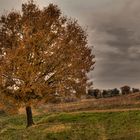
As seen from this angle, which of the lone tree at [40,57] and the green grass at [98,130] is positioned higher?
the lone tree at [40,57]

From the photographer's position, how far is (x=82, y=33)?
4684 cm

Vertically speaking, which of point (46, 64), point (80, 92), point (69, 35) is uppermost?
point (69, 35)

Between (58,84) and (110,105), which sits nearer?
(58,84)

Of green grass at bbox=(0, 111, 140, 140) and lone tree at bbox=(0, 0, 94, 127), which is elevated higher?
lone tree at bbox=(0, 0, 94, 127)

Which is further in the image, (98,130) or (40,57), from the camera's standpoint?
(40,57)

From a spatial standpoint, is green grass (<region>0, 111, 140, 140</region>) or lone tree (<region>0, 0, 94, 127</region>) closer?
green grass (<region>0, 111, 140, 140</region>)

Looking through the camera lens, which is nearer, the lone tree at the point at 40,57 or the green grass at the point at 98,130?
the green grass at the point at 98,130

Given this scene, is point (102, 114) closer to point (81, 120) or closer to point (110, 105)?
point (81, 120)

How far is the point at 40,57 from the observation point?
44125mm

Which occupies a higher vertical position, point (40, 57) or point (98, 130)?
point (40, 57)

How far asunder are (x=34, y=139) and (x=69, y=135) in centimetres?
267

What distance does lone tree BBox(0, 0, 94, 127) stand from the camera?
138 feet

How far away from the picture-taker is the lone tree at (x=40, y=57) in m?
42.2

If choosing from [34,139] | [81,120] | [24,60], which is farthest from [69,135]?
[24,60]
